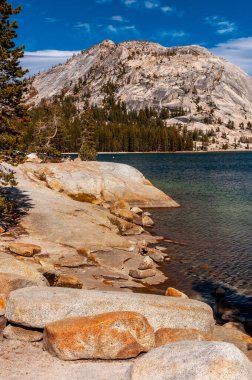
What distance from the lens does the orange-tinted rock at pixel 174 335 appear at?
11930 millimetres

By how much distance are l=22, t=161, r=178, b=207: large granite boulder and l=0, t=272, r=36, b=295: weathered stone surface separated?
30047 mm

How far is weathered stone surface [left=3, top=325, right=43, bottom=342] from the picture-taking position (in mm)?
12078

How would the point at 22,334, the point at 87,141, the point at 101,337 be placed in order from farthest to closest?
the point at 87,141, the point at 22,334, the point at 101,337

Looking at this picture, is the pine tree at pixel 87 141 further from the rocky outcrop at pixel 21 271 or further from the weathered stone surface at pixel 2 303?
the weathered stone surface at pixel 2 303

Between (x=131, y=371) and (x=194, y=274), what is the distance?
16449 mm

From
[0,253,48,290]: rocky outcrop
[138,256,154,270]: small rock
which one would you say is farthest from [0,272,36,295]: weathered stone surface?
[138,256,154,270]: small rock

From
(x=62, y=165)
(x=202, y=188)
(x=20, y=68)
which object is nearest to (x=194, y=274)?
(x=20, y=68)

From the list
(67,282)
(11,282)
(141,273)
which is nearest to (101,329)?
(11,282)

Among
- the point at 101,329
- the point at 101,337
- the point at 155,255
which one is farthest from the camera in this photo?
the point at 155,255

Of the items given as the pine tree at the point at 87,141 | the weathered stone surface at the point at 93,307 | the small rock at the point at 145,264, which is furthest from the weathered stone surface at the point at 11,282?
the pine tree at the point at 87,141

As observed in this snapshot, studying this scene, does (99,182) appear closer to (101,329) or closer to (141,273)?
(141,273)

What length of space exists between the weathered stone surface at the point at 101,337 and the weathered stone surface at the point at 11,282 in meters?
3.24

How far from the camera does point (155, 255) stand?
91.7ft

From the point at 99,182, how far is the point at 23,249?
26713mm
